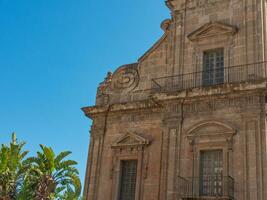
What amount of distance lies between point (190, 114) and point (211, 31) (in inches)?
157

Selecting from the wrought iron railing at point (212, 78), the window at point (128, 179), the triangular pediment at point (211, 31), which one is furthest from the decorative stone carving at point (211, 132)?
the triangular pediment at point (211, 31)

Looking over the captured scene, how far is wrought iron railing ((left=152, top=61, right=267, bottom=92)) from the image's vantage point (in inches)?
681

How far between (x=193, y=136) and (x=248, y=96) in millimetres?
2695

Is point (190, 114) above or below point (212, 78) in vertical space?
below

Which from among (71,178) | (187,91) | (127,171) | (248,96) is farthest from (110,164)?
(248,96)

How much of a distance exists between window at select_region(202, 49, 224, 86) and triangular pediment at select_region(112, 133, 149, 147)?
3.62 metres

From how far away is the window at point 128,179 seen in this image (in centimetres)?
1867

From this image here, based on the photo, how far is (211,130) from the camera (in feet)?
56.6

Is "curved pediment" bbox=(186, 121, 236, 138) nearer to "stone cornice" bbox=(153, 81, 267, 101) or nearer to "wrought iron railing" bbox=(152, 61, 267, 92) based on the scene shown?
"stone cornice" bbox=(153, 81, 267, 101)

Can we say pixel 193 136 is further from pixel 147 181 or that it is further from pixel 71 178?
pixel 71 178

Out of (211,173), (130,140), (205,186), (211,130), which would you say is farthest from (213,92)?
(130,140)

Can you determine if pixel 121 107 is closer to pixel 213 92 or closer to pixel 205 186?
pixel 213 92

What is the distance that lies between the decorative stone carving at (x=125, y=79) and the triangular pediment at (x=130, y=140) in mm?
2520

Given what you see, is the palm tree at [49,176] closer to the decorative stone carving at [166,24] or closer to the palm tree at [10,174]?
the palm tree at [10,174]
